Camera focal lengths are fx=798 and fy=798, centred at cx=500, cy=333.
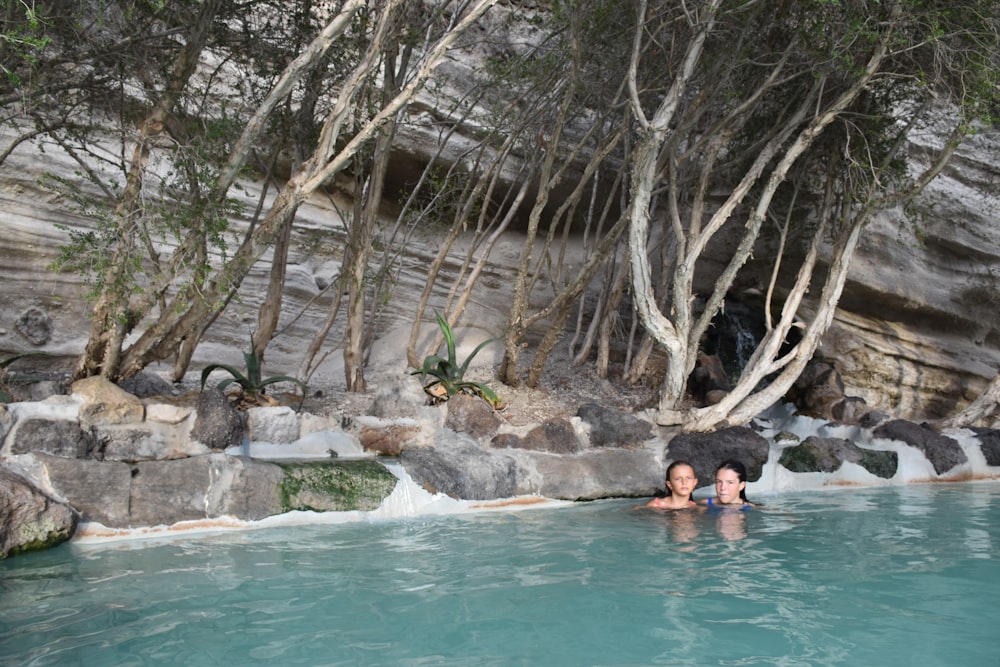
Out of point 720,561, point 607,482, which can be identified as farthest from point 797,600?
point 607,482

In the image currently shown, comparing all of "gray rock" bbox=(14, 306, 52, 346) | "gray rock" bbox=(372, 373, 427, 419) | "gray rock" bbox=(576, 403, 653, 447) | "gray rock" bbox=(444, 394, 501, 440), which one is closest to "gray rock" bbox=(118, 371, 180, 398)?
"gray rock" bbox=(372, 373, 427, 419)

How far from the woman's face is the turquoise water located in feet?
2.11

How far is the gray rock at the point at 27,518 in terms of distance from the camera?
417cm

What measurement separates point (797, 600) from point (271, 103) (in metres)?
4.48

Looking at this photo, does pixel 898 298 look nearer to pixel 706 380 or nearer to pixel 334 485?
pixel 706 380

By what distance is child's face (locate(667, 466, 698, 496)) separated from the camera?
6113 mm

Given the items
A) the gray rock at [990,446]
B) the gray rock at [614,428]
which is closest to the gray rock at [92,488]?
the gray rock at [614,428]

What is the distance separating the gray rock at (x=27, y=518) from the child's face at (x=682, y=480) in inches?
161

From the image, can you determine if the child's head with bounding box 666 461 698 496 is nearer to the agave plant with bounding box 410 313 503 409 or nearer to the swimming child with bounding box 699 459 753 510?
the swimming child with bounding box 699 459 753 510

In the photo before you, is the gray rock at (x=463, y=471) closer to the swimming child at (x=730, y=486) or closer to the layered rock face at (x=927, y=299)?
the swimming child at (x=730, y=486)

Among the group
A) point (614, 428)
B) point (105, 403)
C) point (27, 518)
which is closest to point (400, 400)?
point (614, 428)

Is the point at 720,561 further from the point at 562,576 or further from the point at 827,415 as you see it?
the point at 827,415

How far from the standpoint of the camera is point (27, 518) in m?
4.25

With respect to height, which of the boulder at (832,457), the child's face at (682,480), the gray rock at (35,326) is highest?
the boulder at (832,457)
